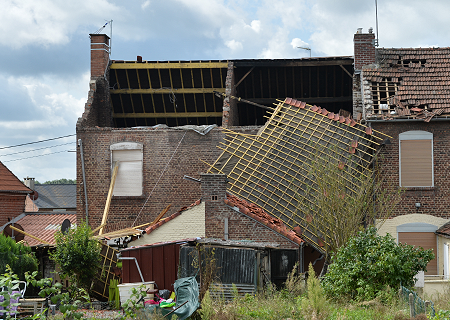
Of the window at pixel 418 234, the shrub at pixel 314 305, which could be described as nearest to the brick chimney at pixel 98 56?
the window at pixel 418 234

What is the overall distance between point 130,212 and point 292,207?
23.7 ft

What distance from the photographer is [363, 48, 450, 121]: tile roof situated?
56.3 ft

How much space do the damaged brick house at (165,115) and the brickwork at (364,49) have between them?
3.95 feet

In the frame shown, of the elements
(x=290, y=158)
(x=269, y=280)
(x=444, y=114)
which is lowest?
(x=269, y=280)

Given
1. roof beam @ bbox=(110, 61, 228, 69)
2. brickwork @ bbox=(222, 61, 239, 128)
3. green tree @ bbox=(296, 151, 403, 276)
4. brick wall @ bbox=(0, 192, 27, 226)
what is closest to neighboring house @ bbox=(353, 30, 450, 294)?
green tree @ bbox=(296, 151, 403, 276)

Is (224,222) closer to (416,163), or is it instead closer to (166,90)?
(416,163)

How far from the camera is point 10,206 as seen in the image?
950 inches

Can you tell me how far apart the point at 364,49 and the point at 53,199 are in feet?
140

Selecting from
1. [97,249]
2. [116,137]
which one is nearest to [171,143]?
[116,137]

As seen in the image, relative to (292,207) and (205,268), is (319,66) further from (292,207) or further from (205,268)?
(205,268)

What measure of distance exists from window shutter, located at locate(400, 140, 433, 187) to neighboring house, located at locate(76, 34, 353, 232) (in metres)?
5.73

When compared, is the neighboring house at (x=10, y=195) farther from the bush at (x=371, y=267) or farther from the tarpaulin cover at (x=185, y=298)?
the bush at (x=371, y=267)

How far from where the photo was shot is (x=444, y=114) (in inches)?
663

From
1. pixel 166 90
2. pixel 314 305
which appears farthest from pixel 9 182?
pixel 314 305
